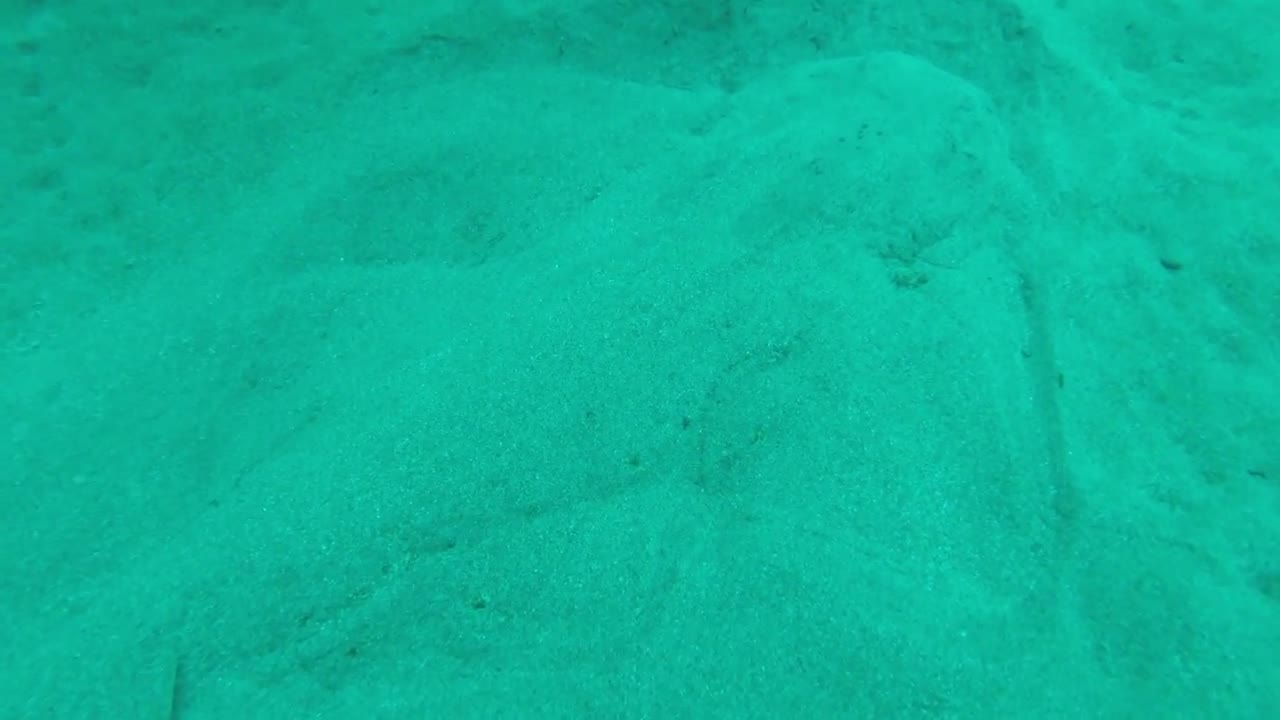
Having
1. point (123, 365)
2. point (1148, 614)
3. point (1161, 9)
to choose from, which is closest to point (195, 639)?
point (123, 365)

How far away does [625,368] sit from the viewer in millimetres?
1687

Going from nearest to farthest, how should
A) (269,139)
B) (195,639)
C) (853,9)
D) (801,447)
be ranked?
(195,639) → (801,447) → (269,139) → (853,9)

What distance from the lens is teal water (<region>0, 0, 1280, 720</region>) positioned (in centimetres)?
133

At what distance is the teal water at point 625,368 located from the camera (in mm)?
1329

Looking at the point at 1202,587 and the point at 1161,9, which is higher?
the point at 1161,9

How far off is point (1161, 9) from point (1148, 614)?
8.30ft

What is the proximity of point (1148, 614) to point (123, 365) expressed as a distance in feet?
7.81

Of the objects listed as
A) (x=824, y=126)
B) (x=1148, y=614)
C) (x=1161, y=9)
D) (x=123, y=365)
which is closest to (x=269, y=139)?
(x=123, y=365)

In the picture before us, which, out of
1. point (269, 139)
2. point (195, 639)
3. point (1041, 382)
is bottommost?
point (195, 639)

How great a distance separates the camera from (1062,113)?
234 centimetres

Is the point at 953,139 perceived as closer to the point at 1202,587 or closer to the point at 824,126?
the point at 824,126

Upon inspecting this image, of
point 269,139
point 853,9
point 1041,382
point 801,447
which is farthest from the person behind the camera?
point 853,9

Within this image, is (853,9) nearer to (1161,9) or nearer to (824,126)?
(824,126)

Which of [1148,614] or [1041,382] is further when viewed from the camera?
[1041,382]
